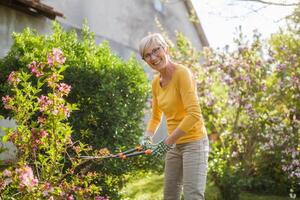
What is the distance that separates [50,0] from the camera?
914 centimetres

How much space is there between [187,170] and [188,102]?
0.55 m

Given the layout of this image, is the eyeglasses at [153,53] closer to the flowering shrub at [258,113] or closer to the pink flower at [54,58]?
the pink flower at [54,58]

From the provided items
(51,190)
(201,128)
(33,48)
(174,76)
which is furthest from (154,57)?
(33,48)

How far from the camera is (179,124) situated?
328 cm

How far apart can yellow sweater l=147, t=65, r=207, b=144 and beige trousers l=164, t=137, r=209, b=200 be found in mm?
81

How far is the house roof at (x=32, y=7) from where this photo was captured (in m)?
7.63

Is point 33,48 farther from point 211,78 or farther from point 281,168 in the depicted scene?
point 281,168

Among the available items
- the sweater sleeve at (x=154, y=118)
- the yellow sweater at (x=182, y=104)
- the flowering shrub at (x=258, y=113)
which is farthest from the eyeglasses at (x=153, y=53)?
the flowering shrub at (x=258, y=113)

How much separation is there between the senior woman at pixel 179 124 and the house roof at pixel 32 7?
4.91m

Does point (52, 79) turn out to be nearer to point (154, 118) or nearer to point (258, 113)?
point (154, 118)

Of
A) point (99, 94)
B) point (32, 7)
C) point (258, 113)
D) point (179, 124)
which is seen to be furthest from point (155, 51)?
point (32, 7)

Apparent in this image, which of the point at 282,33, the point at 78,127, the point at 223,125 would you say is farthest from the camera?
the point at 282,33

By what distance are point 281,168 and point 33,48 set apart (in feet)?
16.0

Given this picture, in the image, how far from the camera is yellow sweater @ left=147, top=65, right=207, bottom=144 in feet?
10.5
